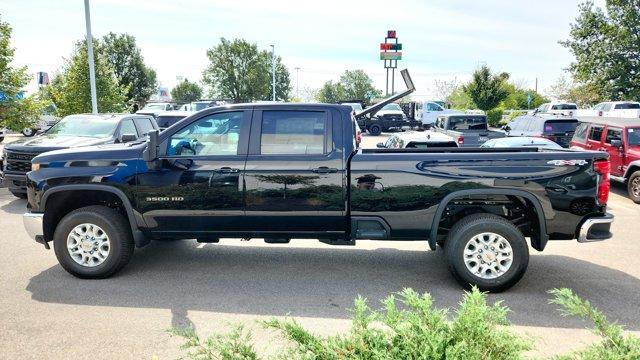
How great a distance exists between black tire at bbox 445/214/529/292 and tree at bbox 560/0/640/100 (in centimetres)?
3234

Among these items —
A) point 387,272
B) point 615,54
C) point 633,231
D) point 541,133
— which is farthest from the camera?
point 615,54

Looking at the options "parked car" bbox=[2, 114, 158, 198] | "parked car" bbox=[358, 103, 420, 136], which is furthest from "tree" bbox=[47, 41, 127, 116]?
"parked car" bbox=[358, 103, 420, 136]

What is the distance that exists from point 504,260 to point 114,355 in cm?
380

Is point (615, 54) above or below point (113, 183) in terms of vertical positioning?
above

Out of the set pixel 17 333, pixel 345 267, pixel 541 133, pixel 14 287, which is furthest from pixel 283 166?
pixel 541 133

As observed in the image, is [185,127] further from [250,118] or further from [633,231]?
[633,231]

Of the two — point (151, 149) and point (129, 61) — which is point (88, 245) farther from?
point (129, 61)

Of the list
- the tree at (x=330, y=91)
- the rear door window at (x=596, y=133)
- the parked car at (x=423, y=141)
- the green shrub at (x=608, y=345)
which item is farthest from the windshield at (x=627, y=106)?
the tree at (x=330, y=91)

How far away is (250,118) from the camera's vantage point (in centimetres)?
539

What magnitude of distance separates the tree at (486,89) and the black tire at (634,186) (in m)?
32.0

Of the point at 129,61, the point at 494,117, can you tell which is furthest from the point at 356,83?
the point at 494,117

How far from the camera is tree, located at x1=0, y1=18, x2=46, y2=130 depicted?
14.0m

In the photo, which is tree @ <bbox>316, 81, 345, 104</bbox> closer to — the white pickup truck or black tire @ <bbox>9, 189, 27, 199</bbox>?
the white pickup truck

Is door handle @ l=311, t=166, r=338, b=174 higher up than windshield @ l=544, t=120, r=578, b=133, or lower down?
lower down
